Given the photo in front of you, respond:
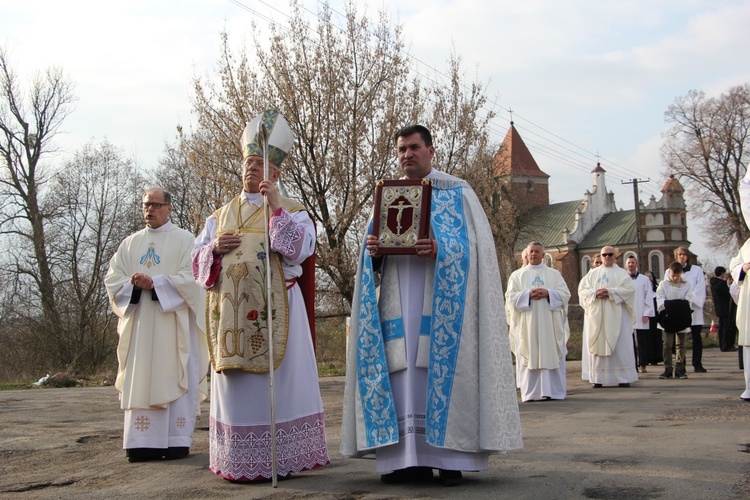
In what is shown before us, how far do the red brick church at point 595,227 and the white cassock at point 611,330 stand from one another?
59536mm

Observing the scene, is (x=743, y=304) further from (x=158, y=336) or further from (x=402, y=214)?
(x=158, y=336)

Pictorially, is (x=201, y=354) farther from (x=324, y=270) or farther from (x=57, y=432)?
(x=324, y=270)

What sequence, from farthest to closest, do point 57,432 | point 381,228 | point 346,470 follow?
point 57,432 < point 346,470 < point 381,228

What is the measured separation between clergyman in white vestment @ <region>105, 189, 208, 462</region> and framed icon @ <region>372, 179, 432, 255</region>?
9.12 ft

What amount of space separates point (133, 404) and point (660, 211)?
78560 millimetres

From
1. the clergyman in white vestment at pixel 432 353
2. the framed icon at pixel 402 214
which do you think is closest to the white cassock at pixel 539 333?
the clergyman in white vestment at pixel 432 353

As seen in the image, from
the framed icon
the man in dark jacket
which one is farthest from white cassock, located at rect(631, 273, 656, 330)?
the framed icon

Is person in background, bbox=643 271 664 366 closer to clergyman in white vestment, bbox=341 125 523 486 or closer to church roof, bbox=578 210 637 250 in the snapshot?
clergyman in white vestment, bbox=341 125 523 486

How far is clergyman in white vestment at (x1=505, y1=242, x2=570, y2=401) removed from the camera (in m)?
12.4

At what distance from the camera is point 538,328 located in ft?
41.7

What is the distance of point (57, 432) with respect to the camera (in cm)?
942

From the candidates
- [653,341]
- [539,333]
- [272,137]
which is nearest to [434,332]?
[272,137]

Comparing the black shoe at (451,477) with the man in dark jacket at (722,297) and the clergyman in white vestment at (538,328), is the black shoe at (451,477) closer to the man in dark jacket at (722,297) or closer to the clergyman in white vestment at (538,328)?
the clergyman in white vestment at (538,328)

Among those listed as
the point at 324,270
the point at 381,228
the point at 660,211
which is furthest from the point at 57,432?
the point at 660,211
